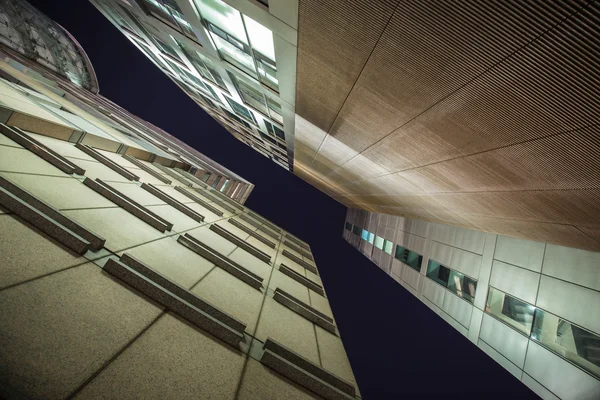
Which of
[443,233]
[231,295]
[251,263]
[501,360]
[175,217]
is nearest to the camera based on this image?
[231,295]

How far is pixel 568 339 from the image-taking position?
9.36 metres

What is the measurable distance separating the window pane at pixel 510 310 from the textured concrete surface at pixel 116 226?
1186 cm

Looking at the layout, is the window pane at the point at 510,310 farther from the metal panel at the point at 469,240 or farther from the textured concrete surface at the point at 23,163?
the textured concrete surface at the point at 23,163

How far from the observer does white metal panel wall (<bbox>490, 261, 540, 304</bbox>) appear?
11148 mm

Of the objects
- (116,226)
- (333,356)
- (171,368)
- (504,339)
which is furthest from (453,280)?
(171,368)

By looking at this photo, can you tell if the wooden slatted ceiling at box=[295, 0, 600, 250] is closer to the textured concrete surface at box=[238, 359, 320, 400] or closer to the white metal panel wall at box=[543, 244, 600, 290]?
the white metal panel wall at box=[543, 244, 600, 290]

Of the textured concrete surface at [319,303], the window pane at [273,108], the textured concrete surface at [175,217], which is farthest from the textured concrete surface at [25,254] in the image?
the window pane at [273,108]

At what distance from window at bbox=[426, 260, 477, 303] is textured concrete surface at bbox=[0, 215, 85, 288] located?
15355 mm

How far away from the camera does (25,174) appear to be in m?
5.17

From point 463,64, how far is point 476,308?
43.1 ft

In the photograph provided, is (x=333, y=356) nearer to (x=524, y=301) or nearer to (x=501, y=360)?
(x=524, y=301)

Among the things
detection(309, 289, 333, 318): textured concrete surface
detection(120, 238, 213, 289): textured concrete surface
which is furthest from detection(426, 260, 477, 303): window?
detection(120, 238, 213, 289): textured concrete surface

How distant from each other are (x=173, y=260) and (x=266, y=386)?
294cm

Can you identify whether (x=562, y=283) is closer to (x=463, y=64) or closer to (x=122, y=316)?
(x=463, y=64)
